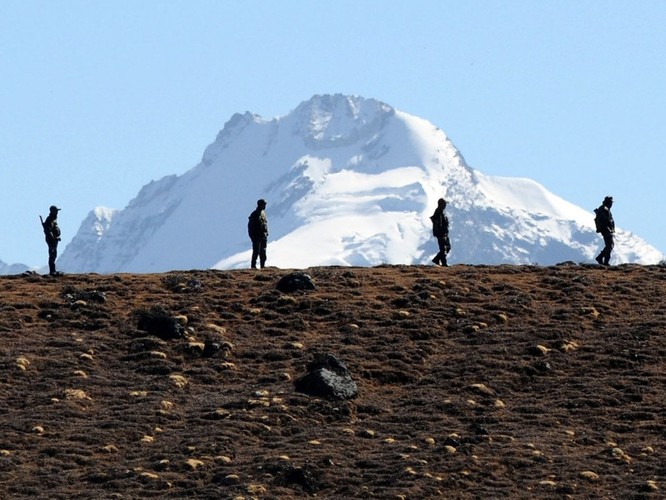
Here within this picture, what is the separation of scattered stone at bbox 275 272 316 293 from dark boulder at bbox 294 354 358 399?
8.28 metres

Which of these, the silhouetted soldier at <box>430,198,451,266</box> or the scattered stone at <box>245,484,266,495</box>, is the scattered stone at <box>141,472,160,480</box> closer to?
the scattered stone at <box>245,484,266,495</box>

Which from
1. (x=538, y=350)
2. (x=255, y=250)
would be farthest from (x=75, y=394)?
(x=255, y=250)

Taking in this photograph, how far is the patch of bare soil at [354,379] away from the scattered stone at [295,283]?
15.4 inches

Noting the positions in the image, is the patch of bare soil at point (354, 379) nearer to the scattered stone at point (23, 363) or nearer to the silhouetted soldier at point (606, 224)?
the scattered stone at point (23, 363)

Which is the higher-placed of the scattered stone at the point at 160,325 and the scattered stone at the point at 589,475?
the scattered stone at the point at 160,325

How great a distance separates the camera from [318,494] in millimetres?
36469

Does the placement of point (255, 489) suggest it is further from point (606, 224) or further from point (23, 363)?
point (606, 224)

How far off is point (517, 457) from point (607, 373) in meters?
7.26

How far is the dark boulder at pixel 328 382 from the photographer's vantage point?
140 feet

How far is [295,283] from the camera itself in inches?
2052

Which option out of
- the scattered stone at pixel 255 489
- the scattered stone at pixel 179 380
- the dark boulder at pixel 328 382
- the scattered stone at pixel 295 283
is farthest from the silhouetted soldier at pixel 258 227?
the scattered stone at pixel 255 489

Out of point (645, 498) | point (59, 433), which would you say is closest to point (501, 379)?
point (645, 498)

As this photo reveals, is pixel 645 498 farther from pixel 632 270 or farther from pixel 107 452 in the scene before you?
pixel 632 270

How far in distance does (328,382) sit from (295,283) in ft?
31.5
